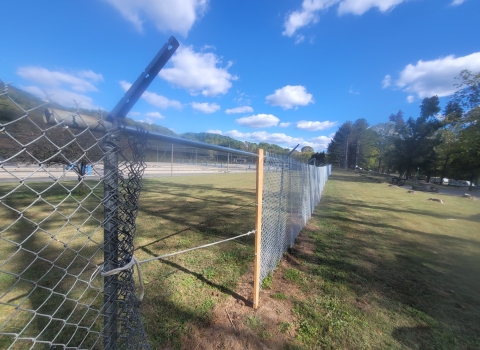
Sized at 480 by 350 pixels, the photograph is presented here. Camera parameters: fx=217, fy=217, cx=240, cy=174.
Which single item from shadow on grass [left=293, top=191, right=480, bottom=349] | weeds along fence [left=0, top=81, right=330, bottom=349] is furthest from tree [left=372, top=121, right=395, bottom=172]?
weeds along fence [left=0, top=81, right=330, bottom=349]

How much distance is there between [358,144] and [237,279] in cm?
6692

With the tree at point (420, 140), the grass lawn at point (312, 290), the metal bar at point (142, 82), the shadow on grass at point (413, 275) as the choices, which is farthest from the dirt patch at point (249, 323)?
the tree at point (420, 140)

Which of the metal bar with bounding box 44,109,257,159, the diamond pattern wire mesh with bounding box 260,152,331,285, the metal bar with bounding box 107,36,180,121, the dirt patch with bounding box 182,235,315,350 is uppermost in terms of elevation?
the metal bar with bounding box 107,36,180,121

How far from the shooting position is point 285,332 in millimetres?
2238

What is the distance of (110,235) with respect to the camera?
44.5 inches

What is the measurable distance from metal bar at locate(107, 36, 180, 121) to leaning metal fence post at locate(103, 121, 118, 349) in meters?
0.10

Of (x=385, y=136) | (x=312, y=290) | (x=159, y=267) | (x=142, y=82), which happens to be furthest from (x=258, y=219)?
(x=385, y=136)

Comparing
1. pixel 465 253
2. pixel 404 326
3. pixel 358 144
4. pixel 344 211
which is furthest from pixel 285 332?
pixel 358 144

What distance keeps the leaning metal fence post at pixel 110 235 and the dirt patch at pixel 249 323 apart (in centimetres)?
119

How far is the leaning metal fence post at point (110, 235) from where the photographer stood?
108cm

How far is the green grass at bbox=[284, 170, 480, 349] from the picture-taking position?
2.28 meters

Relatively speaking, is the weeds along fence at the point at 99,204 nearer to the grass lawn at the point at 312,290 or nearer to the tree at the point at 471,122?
the grass lawn at the point at 312,290

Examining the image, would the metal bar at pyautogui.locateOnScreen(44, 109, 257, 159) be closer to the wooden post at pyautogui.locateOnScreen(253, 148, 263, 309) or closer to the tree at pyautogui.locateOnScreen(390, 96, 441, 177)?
the wooden post at pyautogui.locateOnScreen(253, 148, 263, 309)

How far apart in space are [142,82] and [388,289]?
12.8 feet
